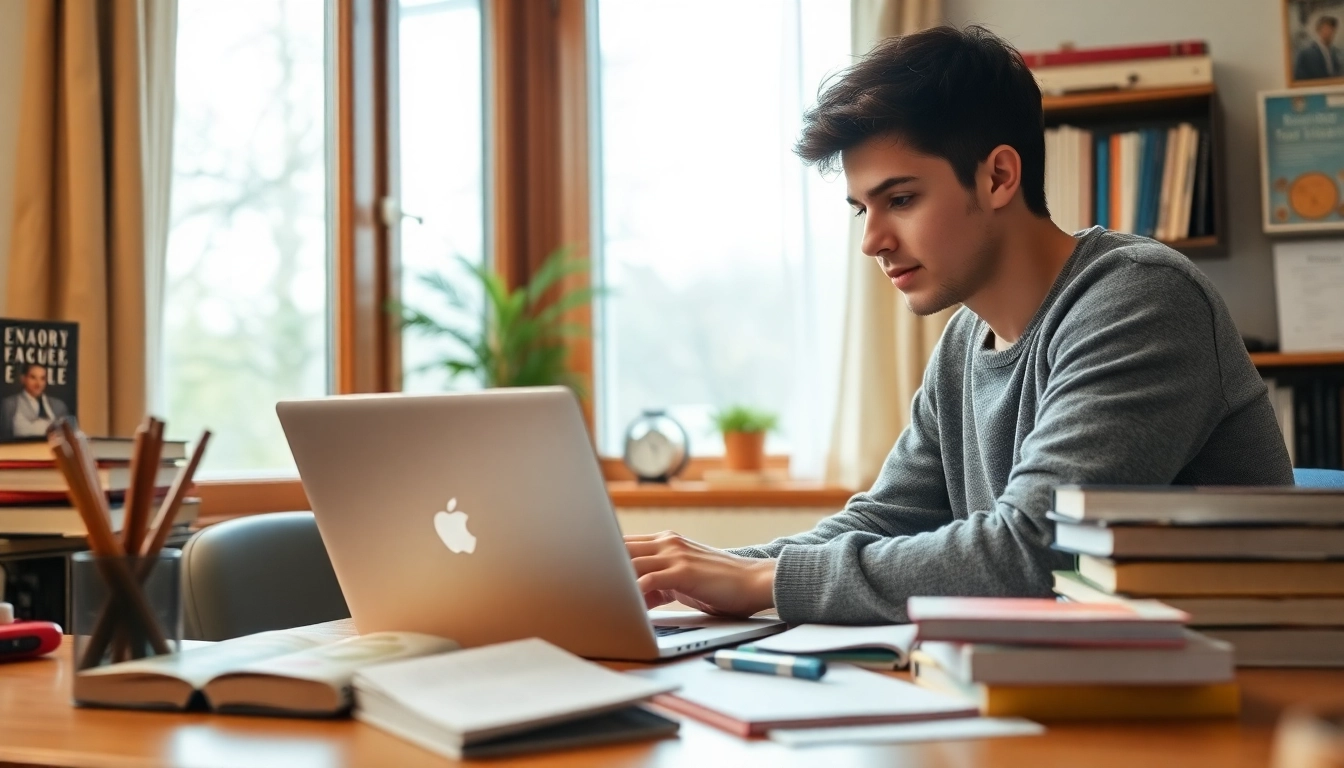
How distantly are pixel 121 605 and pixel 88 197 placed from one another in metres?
1.34

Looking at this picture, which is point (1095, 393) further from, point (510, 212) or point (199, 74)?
point (510, 212)

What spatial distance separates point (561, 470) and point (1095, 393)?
55cm

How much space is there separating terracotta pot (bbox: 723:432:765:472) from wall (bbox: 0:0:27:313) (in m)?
1.71

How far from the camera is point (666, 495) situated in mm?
3084

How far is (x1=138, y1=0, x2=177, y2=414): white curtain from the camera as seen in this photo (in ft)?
7.15

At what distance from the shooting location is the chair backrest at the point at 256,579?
1.45 metres

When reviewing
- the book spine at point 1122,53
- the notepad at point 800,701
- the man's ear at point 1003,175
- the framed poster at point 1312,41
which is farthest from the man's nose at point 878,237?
the framed poster at point 1312,41

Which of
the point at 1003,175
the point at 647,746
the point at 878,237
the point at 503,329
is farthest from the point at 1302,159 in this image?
the point at 647,746

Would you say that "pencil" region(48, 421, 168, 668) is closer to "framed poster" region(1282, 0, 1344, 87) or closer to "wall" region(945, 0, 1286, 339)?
"wall" region(945, 0, 1286, 339)

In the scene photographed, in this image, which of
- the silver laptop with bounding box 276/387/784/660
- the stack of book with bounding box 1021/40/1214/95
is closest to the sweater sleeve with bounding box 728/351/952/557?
the silver laptop with bounding box 276/387/784/660

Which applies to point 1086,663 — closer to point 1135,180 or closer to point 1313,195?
point 1135,180

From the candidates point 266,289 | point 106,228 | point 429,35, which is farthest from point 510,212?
point 106,228

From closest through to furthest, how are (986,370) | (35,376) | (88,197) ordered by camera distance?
1. (986,370)
2. (35,376)
3. (88,197)

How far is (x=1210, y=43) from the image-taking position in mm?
2996
